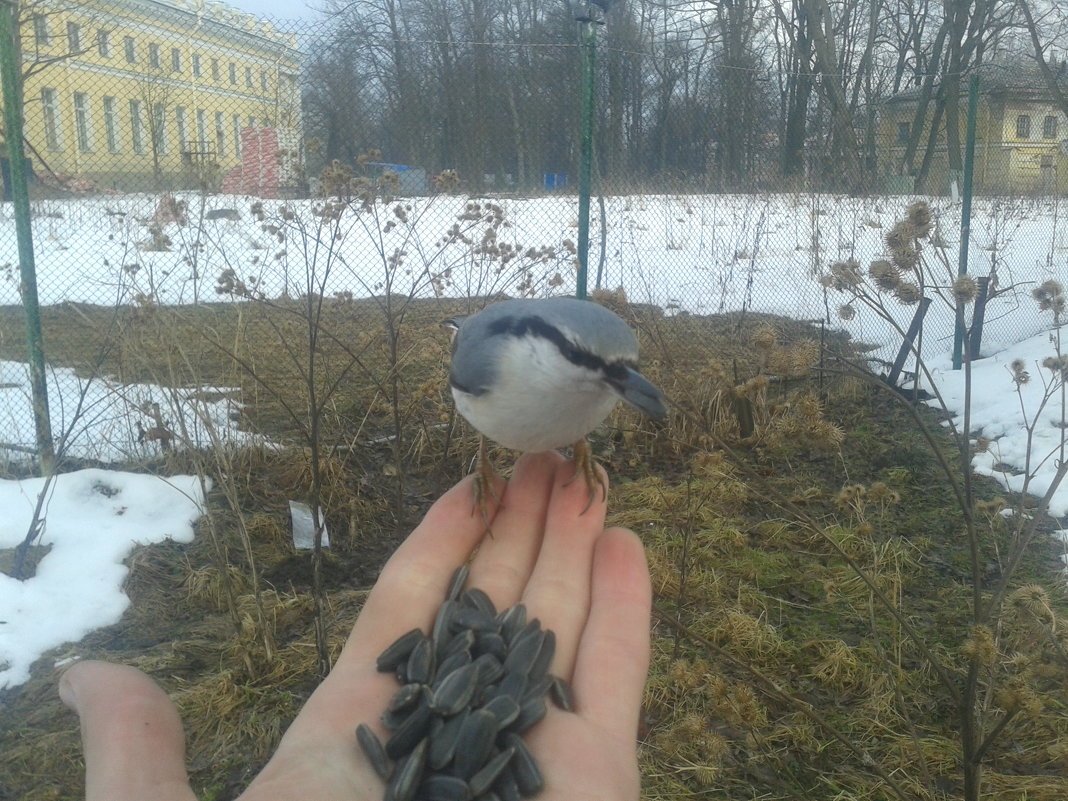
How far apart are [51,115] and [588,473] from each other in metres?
5.48

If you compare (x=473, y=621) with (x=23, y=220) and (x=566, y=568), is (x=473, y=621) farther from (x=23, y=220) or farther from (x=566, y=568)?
(x=23, y=220)

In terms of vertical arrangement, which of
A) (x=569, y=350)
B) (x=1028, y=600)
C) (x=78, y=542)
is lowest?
(x=78, y=542)

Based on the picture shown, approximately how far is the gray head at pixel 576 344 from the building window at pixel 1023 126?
8254 millimetres

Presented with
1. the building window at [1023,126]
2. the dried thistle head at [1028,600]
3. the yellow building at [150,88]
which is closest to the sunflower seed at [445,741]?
the dried thistle head at [1028,600]

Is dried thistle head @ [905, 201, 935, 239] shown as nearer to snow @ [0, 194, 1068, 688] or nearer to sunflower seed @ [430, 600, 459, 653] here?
snow @ [0, 194, 1068, 688]

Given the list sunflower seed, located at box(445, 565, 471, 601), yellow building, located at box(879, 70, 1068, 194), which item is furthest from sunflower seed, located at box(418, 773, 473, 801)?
yellow building, located at box(879, 70, 1068, 194)

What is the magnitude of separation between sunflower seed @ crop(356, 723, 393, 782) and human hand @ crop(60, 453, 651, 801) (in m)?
0.02

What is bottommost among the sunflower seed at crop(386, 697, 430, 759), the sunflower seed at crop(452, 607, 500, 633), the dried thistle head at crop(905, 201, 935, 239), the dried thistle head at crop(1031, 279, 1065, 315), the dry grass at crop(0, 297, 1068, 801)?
the dry grass at crop(0, 297, 1068, 801)

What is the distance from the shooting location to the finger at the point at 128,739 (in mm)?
1351

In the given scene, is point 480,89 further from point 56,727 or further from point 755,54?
point 56,727

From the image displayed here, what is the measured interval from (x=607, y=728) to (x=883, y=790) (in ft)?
3.57

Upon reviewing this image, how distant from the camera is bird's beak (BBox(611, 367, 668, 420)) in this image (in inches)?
65.3

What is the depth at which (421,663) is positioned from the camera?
1.82 m

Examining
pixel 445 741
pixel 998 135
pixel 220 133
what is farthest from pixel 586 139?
pixel 998 135
